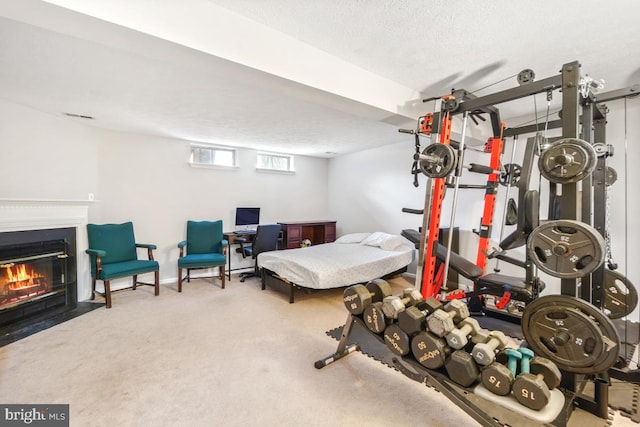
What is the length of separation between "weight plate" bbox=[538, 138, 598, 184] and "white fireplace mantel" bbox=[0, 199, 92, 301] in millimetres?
4354

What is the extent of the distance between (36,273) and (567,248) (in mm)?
4758

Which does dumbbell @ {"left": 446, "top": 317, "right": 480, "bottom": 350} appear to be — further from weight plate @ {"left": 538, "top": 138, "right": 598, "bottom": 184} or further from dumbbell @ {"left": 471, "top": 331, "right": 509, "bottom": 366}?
weight plate @ {"left": 538, "top": 138, "right": 598, "bottom": 184}

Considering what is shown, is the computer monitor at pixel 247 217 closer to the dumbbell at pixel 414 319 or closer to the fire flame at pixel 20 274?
the fire flame at pixel 20 274

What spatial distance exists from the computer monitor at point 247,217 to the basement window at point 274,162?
2.83 ft

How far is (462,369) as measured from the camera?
144 centimetres

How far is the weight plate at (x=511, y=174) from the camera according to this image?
2.73 meters

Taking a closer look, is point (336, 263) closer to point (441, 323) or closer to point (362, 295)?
point (362, 295)

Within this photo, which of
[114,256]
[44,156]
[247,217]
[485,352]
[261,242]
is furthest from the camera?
[247,217]

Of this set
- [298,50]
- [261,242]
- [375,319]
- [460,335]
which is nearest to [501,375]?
[460,335]

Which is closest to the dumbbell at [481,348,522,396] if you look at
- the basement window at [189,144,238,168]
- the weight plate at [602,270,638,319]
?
the weight plate at [602,270,638,319]

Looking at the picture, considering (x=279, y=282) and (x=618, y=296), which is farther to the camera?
(x=279, y=282)

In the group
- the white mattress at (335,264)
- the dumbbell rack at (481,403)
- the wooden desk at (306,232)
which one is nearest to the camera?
the dumbbell rack at (481,403)

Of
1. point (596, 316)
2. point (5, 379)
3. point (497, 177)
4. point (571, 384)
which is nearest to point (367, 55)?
point (497, 177)

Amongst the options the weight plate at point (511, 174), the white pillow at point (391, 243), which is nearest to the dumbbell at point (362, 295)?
the weight plate at point (511, 174)
